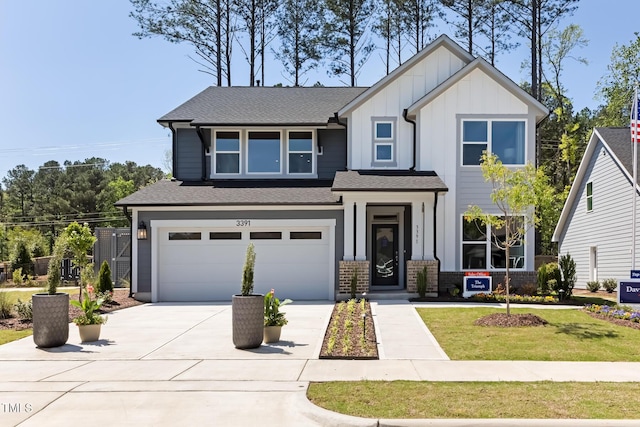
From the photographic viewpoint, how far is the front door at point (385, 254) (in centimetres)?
1888

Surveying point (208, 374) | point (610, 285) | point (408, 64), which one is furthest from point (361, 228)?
point (610, 285)

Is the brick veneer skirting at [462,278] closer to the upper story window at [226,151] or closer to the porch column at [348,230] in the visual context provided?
the porch column at [348,230]

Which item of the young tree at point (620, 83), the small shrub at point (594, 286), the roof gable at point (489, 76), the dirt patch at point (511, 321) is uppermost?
the young tree at point (620, 83)

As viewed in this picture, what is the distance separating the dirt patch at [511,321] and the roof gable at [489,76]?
806 cm

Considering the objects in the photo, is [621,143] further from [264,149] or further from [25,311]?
[25,311]

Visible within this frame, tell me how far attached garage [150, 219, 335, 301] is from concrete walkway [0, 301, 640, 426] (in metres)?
5.35

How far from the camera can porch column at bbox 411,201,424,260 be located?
17.3m

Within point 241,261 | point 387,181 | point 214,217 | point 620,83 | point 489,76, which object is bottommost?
point 241,261

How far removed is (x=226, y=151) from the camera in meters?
20.2

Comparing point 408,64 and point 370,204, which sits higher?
point 408,64

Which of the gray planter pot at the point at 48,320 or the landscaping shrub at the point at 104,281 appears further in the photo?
the landscaping shrub at the point at 104,281

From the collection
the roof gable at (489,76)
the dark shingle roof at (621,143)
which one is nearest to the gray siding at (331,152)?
the roof gable at (489,76)

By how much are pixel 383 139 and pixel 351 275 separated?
498cm

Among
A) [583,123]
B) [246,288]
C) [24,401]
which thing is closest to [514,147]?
[246,288]
